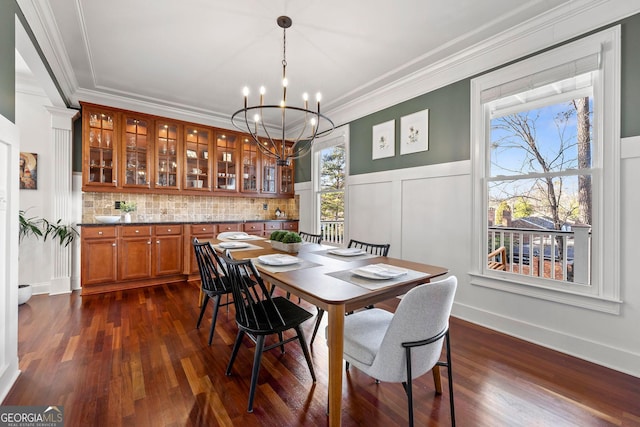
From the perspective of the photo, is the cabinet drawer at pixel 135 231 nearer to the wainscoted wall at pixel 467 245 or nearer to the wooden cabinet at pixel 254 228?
the wooden cabinet at pixel 254 228

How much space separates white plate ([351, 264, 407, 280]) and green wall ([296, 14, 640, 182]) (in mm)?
1798

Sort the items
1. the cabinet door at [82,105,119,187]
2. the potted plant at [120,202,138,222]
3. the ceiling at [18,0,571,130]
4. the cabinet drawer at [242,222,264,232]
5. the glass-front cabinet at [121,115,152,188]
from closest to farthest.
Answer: the ceiling at [18,0,571,130]
the cabinet door at [82,105,119,187]
the glass-front cabinet at [121,115,152,188]
the potted plant at [120,202,138,222]
the cabinet drawer at [242,222,264,232]

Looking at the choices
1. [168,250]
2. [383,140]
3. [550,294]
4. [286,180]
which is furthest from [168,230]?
[550,294]

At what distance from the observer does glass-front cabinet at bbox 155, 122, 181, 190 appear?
4.31 meters

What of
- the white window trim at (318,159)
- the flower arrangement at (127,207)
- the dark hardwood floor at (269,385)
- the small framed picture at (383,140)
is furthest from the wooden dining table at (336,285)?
the flower arrangement at (127,207)

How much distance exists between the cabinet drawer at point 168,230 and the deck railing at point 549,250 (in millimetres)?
4222

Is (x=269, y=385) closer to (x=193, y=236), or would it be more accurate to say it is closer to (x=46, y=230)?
(x=193, y=236)

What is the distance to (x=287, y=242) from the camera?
8.23ft

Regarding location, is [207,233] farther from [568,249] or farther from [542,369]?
[568,249]

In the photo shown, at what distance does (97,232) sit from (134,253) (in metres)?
0.51

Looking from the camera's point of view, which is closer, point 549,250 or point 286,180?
point 549,250

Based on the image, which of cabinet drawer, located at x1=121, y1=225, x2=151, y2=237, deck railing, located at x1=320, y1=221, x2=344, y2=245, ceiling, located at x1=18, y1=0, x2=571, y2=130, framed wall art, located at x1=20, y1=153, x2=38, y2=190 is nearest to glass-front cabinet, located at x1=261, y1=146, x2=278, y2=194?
deck railing, located at x1=320, y1=221, x2=344, y2=245

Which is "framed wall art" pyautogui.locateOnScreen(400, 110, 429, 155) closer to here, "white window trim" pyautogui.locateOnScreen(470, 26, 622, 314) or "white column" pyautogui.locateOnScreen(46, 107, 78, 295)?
"white window trim" pyautogui.locateOnScreen(470, 26, 622, 314)

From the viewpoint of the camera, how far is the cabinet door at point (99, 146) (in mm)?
3803
